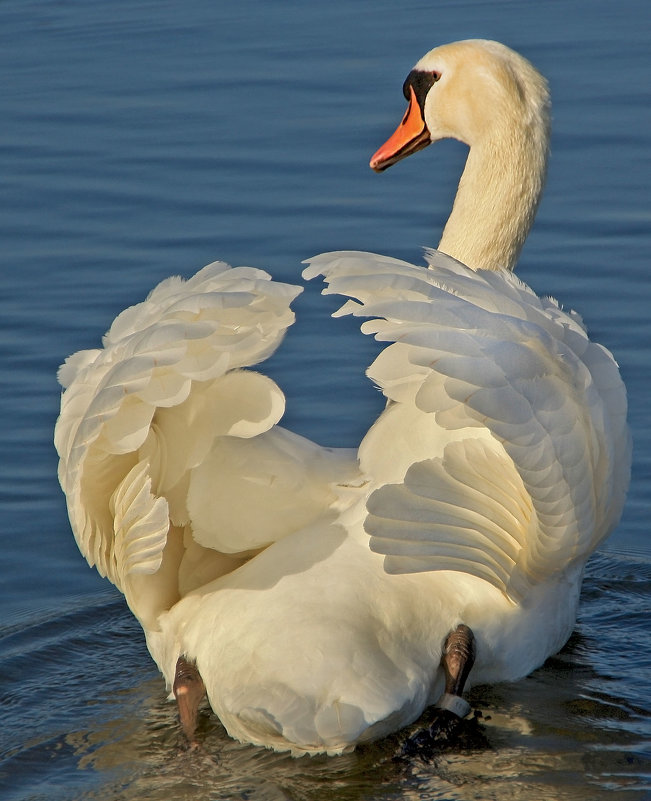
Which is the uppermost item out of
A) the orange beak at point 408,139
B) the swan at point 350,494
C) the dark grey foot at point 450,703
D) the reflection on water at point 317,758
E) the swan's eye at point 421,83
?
the swan's eye at point 421,83

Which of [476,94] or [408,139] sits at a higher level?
[476,94]

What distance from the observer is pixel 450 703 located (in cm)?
508

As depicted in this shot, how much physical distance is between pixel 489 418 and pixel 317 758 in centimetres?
136

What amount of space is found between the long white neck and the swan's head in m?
0.02

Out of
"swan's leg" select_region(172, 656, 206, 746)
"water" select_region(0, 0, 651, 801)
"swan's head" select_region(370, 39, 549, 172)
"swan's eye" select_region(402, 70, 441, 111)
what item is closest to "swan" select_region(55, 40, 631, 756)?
"swan's leg" select_region(172, 656, 206, 746)

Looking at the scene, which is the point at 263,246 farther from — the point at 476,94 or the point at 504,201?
the point at 504,201

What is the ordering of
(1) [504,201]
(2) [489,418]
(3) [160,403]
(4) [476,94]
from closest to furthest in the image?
1. (2) [489,418]
2. (3) [160,403]
3. (1) [504,201]
4. (4) [476,94]

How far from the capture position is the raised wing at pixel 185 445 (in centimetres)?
466

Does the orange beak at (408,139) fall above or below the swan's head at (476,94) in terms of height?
below

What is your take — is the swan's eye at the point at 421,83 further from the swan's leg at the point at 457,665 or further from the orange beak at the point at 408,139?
the swan's leg at the point at 457,665

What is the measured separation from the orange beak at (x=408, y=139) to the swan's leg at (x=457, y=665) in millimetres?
2669

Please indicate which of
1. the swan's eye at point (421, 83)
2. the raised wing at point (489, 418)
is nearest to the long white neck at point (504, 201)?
the swan's eye at point (421, 83)

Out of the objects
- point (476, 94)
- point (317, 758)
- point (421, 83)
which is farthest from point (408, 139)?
point (317, 758)

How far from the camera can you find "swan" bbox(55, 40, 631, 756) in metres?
4.43
